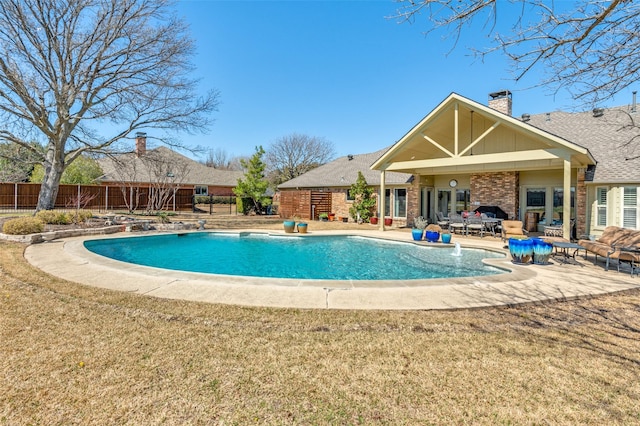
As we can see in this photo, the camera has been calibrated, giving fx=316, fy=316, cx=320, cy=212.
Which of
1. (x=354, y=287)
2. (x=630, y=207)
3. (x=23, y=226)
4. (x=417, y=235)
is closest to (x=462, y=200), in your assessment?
(x=417, y=235)

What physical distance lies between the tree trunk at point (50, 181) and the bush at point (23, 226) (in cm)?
450

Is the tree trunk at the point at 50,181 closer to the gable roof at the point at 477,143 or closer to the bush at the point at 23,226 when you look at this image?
the bush at the point at 23,226

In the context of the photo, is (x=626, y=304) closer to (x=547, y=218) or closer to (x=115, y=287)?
(x=115, y=287)

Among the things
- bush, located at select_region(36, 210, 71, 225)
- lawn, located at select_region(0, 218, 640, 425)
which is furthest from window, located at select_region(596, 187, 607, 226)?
bush, located at select_region(36, 210, 71, 225)

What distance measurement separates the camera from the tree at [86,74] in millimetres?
14562

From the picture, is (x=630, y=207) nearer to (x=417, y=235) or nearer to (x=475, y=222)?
(x=475, y=222)

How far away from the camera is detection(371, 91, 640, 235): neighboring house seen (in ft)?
40.1

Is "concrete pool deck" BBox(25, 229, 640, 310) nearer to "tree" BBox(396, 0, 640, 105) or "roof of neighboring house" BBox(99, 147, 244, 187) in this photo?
"tree" BBox(396, 0, 640, 105)

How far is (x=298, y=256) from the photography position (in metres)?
11.4

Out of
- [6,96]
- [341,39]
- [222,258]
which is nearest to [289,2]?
[341,39]

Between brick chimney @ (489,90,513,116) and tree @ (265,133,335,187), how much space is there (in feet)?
106

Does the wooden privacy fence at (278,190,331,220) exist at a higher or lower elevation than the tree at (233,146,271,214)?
lower

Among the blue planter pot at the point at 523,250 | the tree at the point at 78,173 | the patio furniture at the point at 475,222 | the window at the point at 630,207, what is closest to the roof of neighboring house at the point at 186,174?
the tree at the point at 78,173

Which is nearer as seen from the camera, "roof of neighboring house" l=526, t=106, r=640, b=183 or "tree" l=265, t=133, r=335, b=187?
"roof of neighboring house" l=526, t=106, r=640, b=183
